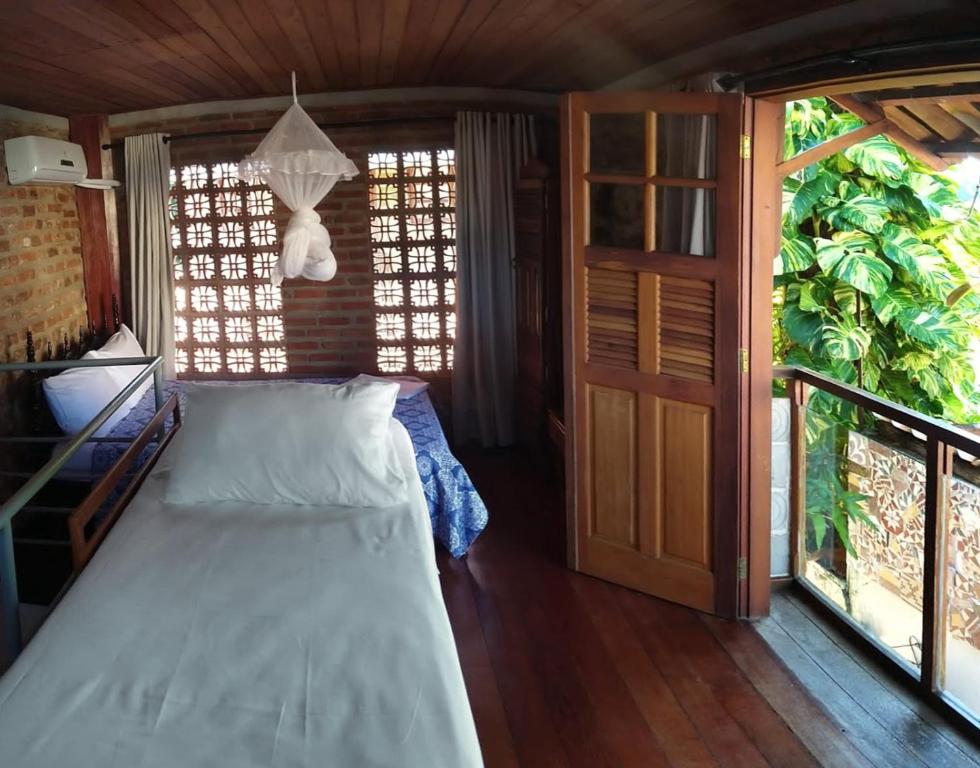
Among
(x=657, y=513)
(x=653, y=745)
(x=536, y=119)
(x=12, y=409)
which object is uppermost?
(x=536, y=119)

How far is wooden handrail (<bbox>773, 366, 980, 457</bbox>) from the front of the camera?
114 inches

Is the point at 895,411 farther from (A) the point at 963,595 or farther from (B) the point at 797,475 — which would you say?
(B) the point at 797,475

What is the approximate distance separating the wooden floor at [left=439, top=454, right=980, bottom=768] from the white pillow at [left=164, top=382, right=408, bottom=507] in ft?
2.60

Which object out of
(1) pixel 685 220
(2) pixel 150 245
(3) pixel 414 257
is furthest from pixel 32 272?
(1) pixel 685 220

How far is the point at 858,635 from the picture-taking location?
3549 mm

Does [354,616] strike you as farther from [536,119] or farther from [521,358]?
[536,119]

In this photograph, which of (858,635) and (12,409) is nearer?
(858,635)

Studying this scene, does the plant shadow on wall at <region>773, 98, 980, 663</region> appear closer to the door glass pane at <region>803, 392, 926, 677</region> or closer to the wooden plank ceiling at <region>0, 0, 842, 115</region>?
the door glass pane at <region>803, 392, 926, 677</region>

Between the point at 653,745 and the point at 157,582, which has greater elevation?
the point at 157,582

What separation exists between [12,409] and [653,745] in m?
3.76

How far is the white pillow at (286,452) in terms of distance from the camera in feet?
11.1

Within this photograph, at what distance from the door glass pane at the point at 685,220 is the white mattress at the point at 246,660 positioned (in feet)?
4.99

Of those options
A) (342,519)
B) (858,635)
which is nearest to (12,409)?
(342,519)

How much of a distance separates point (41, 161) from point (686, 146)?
341cm
